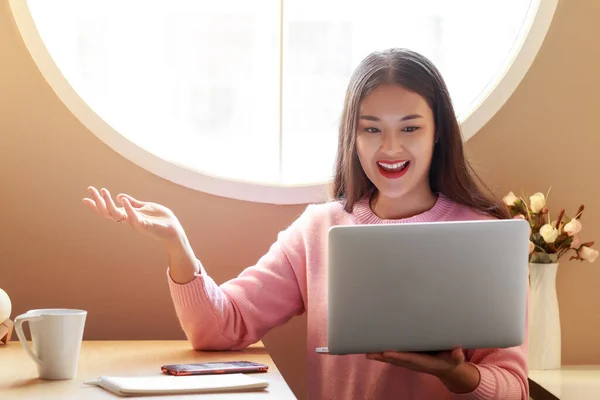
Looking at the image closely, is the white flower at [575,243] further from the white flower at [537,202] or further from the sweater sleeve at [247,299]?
the sweater sleeve at [247,299]

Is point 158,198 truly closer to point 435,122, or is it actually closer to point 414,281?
point 435,122

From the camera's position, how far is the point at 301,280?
205 cm

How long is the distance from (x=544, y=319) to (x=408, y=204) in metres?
0.49

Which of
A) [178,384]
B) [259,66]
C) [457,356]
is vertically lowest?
[178,384]

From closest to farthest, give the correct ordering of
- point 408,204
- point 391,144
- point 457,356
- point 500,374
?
point 457,356 → point 500,374 → point 391,144 → point 408,204

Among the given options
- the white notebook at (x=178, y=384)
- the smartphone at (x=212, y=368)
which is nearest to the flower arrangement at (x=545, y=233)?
the smartphone at (x=212, y=368)

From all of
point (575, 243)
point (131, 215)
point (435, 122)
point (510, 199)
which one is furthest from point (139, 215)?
point (575, 243)

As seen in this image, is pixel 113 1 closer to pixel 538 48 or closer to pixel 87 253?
pixel 87 253

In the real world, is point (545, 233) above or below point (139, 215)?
above

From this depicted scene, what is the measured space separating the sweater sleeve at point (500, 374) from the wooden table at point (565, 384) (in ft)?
0.66

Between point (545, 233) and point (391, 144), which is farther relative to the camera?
point (545, 233)

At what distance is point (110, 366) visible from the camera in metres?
1.70

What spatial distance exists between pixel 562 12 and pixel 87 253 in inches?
52.6

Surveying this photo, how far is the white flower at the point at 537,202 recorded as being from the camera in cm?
217
